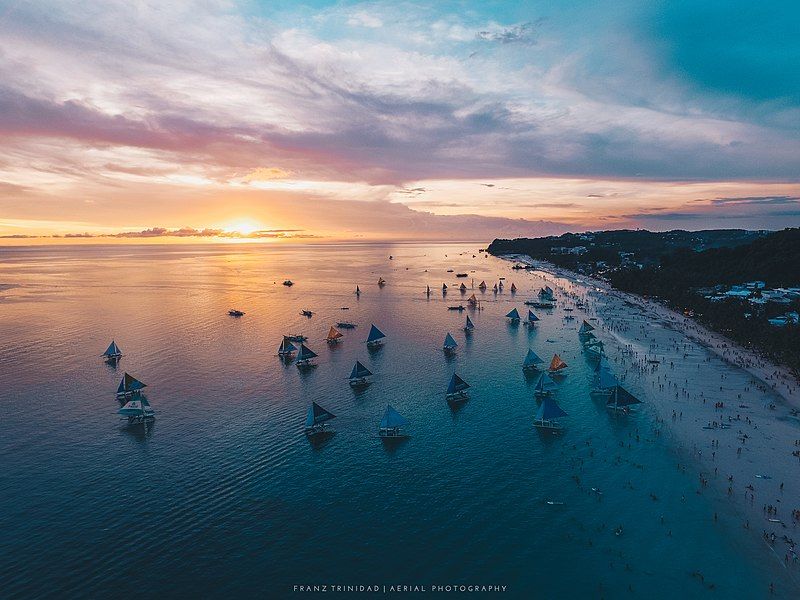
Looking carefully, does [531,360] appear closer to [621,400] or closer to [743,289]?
[621,400]

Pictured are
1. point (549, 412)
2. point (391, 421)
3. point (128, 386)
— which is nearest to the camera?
point (391, 421)

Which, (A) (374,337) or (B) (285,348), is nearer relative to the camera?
(B) (285,348)

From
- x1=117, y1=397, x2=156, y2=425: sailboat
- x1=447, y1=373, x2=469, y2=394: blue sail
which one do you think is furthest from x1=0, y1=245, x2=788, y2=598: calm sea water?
x1=447, y1=373, x2=469, y2=394: blue sail

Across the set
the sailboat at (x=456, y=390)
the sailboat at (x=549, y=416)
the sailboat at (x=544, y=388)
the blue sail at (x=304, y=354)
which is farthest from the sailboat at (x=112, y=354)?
the sailboat at (x=549, y=416)

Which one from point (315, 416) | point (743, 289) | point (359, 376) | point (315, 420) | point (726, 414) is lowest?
point (726, 414)

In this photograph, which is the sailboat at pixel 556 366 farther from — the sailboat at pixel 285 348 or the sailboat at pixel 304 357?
the sailboat at pixel 285 348

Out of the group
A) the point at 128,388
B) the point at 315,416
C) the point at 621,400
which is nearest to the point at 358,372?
the point at 315,416

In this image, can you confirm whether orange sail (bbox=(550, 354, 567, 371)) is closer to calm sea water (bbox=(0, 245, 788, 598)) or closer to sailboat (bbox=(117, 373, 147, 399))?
calm sea water (bbox=(0, 245, 788, 598))

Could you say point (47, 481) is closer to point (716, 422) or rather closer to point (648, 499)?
point (648, 499)
